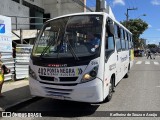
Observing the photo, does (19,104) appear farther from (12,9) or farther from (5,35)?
(12,9)

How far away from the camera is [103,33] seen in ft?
23.7

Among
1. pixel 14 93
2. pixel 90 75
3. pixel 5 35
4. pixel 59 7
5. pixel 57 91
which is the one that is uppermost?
pixel 59 7

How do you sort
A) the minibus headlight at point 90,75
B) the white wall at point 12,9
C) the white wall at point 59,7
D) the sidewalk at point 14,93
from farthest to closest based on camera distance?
the white wall at point 59,7
the white wall at point 12,9
the sidewalk at point 14,93
the minibus headlight at point 90,75

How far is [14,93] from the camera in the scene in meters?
9.11

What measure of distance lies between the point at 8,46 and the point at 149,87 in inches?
239

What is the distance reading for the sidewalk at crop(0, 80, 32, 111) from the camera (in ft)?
25.1

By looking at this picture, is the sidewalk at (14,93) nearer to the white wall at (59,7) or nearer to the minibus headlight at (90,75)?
the minibus headlight at (90,75)

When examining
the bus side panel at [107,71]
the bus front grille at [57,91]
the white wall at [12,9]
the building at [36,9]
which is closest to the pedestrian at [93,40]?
the bus side panel at [107,71]

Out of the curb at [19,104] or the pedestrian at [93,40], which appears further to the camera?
the curb at [19,104]

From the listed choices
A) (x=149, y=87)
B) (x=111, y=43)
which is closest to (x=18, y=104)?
(x=111, y=43)

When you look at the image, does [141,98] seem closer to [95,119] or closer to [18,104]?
[95,119]

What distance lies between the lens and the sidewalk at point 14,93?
7.65 m

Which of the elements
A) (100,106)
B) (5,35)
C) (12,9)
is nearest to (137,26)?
(12,9)

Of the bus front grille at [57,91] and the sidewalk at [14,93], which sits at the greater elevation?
the bus front grille at [57,91]
